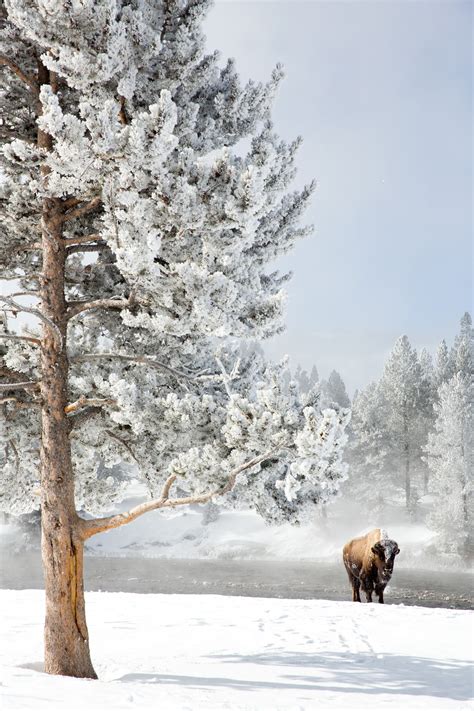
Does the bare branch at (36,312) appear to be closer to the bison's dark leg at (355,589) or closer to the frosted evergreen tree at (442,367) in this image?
the bison's dark leg at (355,589)

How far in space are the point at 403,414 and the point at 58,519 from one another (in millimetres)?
46647

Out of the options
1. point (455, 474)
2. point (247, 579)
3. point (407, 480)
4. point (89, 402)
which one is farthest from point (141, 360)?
point (407, 480)

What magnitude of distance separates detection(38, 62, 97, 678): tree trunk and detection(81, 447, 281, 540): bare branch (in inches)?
9.7

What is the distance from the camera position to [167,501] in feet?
28.8

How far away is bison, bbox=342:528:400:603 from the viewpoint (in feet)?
60.7

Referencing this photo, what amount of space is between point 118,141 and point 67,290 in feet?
14.2

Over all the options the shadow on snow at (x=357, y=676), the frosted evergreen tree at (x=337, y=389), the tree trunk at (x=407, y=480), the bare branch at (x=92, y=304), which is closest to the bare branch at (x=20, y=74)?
the bare branch at (x=92, y=304)

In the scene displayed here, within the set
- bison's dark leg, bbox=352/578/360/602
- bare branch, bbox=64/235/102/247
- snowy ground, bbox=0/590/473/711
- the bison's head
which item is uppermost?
bare branch, bbox=64/235/102/247

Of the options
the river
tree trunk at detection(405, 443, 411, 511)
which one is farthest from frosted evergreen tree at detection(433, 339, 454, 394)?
the river

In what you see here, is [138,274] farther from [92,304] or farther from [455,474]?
[455,474]

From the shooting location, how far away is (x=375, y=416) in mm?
51844

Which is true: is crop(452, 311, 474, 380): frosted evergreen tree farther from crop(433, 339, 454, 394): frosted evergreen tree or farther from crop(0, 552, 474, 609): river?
crop(0, 552, 474, 609): river

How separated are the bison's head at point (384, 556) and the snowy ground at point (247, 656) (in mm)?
2765

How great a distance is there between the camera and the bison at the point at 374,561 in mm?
18516
